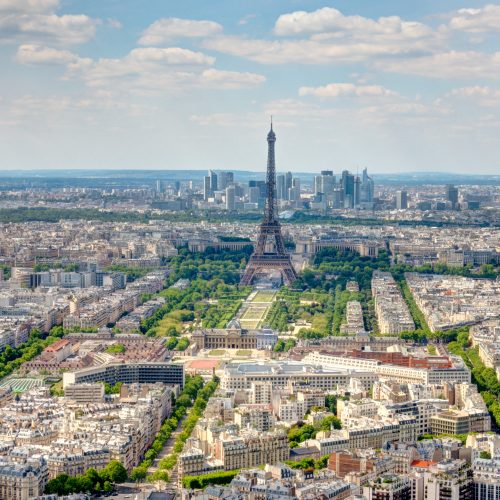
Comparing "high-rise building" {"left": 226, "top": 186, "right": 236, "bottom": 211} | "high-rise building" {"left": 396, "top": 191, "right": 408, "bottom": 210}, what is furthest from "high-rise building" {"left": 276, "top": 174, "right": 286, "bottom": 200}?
"high-rise building" {"left": 226, "top": 186, "right": 236, "bottom": 211}

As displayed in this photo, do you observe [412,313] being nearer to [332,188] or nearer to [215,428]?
[215,428]

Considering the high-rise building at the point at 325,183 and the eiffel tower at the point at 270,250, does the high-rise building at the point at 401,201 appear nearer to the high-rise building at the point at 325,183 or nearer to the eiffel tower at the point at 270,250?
the high-rise building at the point at 325,183

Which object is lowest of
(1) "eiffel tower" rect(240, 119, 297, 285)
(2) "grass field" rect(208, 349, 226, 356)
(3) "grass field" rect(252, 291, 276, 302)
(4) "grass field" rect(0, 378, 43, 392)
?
(2) "grass field" rect(208, 349, 226, 356)

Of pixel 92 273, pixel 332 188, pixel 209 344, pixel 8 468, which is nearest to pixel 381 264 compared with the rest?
pixel 92 273

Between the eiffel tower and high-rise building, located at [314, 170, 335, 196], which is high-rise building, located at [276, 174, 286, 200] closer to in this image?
high-rise building, located at [314, 170, 335, 196]

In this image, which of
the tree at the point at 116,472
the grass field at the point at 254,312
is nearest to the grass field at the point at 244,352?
the grass field at the point at 254,312

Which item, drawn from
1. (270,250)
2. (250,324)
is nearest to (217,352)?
(250,324)
